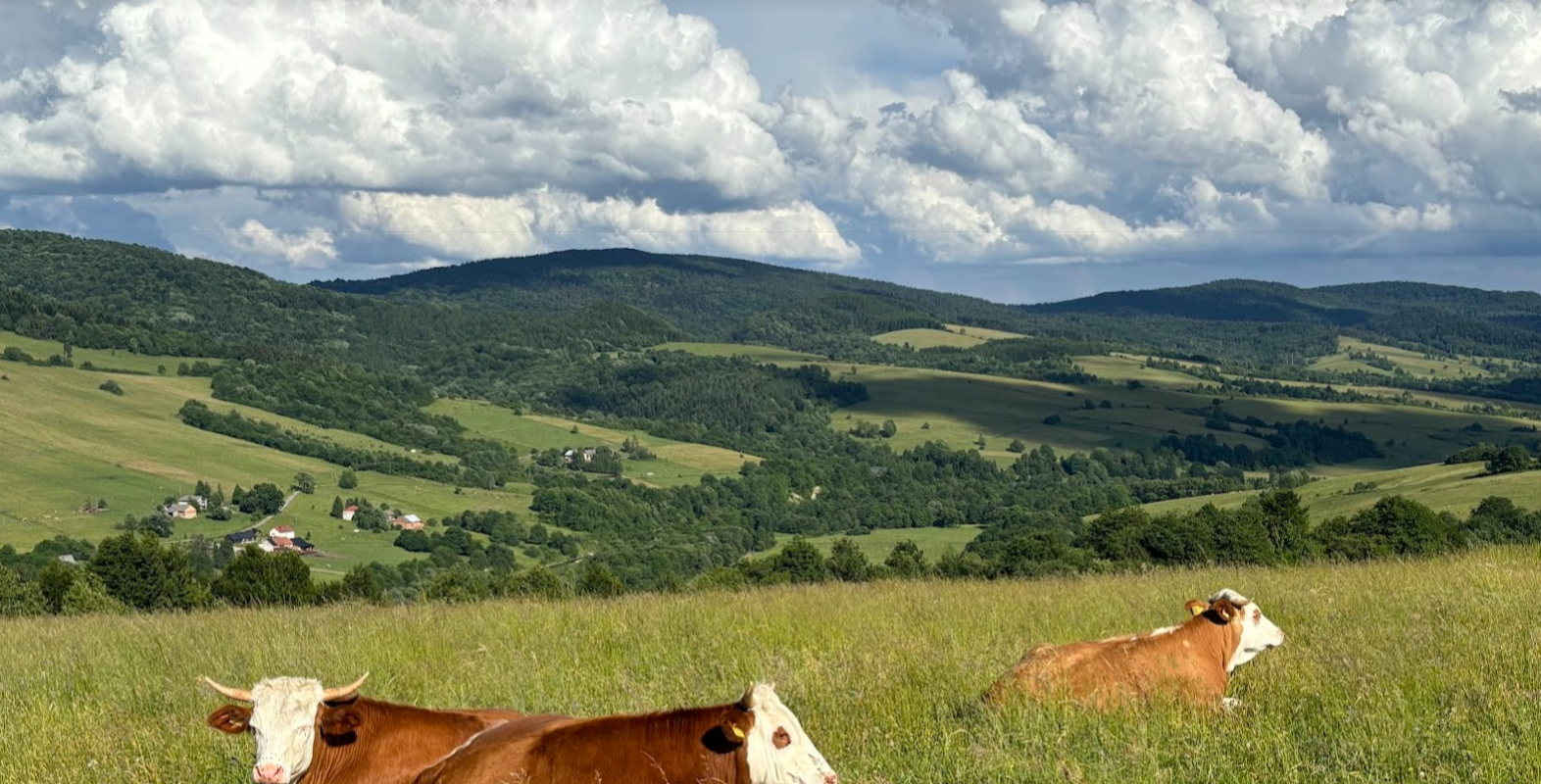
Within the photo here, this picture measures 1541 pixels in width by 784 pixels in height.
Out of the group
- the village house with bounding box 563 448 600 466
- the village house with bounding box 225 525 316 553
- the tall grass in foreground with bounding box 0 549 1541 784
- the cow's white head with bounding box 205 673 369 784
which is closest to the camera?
the cow's white head with bounding box 205 673 369 784

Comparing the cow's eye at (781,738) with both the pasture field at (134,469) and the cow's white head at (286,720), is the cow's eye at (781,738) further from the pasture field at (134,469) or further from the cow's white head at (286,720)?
the pasture field at (134,469)

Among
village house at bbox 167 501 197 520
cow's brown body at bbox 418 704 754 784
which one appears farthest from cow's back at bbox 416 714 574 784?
village house at bbox 167 501 197 520

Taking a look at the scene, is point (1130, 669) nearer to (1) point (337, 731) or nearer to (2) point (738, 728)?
(2) point (738, 728)

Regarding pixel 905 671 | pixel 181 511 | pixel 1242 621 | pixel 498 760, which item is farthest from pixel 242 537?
pixel 498 760

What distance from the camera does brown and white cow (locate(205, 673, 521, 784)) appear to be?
7.56 metres

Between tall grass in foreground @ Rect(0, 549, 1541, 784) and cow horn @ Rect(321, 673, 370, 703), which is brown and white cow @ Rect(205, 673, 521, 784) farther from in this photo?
tall grass in foreground @ Rect(0, 549, 1541, 784)

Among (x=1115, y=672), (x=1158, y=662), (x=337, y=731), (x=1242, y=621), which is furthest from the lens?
(x=1242, y=621)

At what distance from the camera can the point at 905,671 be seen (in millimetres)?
11641

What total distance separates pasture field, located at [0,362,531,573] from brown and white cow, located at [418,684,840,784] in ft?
337

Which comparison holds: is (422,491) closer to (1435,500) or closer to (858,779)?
(1435,500)

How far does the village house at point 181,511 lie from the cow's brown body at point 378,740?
122710 millimetres

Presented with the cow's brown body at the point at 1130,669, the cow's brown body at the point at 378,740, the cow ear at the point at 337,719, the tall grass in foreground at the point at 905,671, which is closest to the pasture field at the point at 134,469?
the tall grass in foreground at the point at 905,671

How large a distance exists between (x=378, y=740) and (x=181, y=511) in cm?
12588

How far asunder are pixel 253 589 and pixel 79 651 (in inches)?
1045
